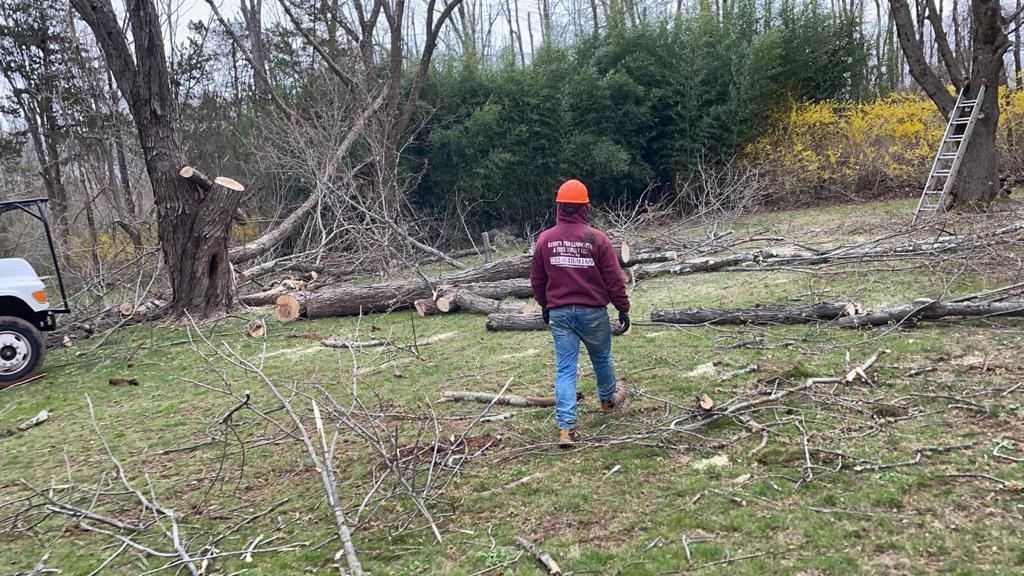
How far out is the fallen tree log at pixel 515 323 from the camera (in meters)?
7.12

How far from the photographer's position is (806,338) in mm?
5340

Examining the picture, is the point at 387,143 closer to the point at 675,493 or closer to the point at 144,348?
the point at 144,348

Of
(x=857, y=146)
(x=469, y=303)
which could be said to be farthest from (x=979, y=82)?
(x=469, y=303)

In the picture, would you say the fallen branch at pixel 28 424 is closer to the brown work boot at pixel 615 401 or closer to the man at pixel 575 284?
the man at pixel 575 284

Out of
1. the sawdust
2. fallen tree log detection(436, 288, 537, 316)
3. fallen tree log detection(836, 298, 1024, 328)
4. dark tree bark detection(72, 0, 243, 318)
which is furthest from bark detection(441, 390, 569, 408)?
dark tree bark detection(72, 0, 243, 318)

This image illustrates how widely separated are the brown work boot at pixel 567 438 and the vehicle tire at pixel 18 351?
5746mm

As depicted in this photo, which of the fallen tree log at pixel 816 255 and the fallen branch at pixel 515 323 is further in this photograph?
the fallen branch at pixel 515 323

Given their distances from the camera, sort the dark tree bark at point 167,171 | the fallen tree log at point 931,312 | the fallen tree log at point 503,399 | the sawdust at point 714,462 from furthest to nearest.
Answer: the dark tree bark at point 167,171, the fallen tree log at point 931,312, the fallen tree log at point 503,399, the sawdust at point 714,462

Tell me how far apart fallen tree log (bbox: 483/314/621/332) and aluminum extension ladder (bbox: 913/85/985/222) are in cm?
632

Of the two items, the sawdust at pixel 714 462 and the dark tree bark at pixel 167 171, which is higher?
the dark tree bark at pixel 167 171

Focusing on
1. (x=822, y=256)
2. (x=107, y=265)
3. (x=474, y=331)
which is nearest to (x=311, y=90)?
(x=107, y=265)

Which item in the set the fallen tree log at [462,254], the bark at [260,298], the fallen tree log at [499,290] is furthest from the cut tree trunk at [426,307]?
the fallen tree log at [462,254]

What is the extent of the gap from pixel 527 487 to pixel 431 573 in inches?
31.9

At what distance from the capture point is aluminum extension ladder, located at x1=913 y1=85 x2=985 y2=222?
10.1m
